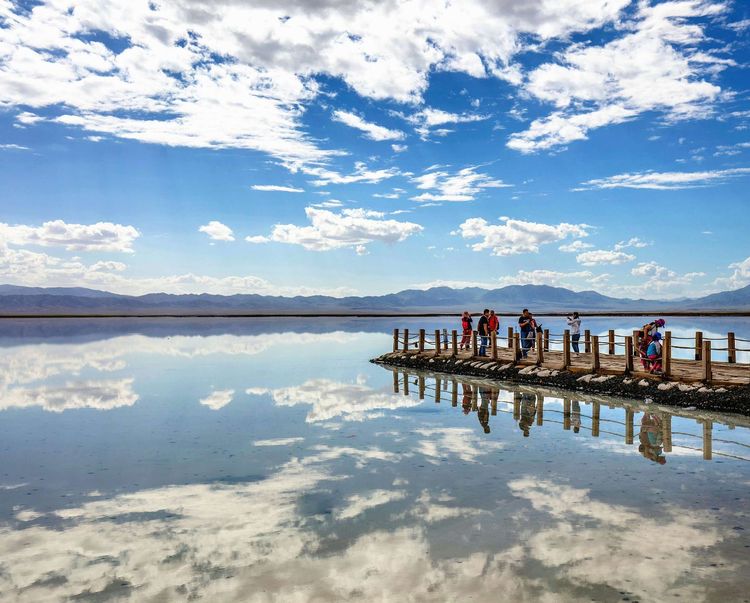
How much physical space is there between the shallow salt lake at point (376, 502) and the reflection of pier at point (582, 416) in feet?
0.39

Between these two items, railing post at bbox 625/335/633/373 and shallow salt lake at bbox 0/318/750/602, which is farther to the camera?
railing post at bbox 625/335/633/373

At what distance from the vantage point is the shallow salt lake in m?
8.48

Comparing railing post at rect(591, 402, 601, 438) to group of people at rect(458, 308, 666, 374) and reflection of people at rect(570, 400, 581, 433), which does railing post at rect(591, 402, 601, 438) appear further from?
group of people at rect(458, 308, 666, 374)

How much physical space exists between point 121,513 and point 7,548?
6.44 ft

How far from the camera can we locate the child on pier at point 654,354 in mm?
23750

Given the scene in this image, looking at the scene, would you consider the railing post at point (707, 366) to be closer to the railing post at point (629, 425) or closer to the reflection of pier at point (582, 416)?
the reflection of pier at point (582, 416)

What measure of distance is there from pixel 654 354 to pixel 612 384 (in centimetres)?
193

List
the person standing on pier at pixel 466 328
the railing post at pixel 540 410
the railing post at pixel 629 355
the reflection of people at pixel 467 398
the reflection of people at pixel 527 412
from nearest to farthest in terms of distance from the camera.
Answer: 1. the reflection of people at pixel 527 412
2. the railing post at pixel 540 410
3. the reflection of people at pixel 467 398
4. the railing post at pixel 629 355
5. the person standing on pier at pixel 466 328

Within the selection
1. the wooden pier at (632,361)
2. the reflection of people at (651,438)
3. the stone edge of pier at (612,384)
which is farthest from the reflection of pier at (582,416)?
the wooden pier at (632,361)

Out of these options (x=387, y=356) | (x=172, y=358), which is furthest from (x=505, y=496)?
(x=172, y=358)

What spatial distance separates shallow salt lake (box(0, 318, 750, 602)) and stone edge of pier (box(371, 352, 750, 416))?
0.88m

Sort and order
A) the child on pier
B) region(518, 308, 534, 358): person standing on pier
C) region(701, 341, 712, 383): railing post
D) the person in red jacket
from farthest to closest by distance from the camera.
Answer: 1. the person in red jacket
2. region(518, 308, 534, 358): person standing on pier
3. the child on pier
4. region(701, 341, 712, 383): railing post

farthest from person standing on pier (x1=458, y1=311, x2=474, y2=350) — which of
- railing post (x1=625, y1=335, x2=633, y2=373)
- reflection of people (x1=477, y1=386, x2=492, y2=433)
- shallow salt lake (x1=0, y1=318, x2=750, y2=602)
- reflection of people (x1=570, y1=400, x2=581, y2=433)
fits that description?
reflection of people (x1=570, y1=400, x2=581, y2=433)

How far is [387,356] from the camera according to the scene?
132 ft
